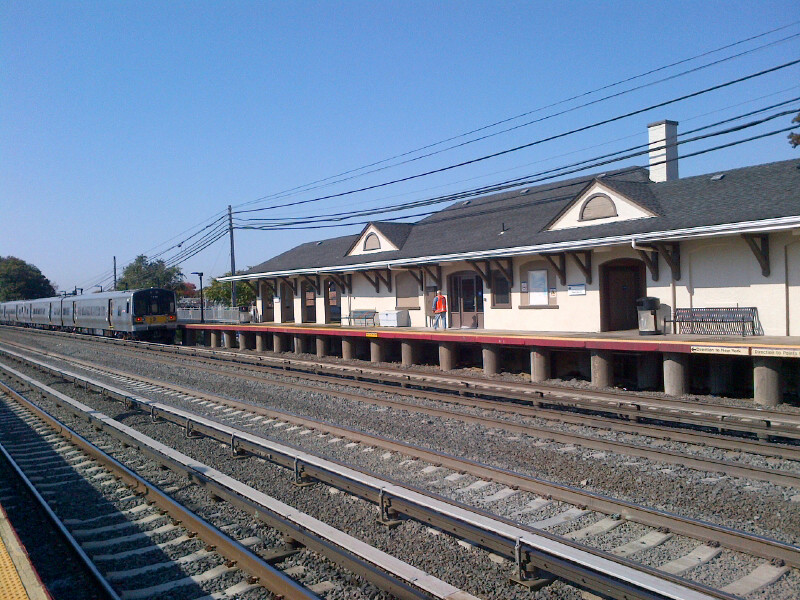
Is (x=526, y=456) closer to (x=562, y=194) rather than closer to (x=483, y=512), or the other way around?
(x=483, y=512)

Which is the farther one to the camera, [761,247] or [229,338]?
[229,338]

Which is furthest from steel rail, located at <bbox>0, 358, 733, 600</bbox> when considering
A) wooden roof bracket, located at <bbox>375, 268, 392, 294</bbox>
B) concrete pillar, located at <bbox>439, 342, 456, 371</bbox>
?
wooden roof bracket, located at <bbox>375, 268, 392, 294</bbox>

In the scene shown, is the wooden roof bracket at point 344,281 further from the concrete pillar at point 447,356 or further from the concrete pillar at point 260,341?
the concrete pillar at point 447,356

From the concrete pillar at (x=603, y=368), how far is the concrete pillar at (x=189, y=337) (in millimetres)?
25257

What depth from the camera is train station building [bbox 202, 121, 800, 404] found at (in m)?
12.9

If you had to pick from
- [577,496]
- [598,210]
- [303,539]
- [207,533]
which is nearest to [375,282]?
[598,210]

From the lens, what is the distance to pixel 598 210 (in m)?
17.4

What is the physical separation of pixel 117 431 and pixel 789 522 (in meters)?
9.40

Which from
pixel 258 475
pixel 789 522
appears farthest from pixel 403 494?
pixel 789 522

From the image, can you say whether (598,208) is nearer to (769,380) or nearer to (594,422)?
(769,380)

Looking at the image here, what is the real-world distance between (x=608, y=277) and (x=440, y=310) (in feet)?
17.8

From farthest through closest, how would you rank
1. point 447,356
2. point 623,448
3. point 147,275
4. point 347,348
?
point 147,275
point 347,348
point 447,356
point 623,448

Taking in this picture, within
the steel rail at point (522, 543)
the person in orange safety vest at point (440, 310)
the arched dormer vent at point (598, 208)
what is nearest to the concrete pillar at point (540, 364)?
the arched dormer vent at point (598, 208)

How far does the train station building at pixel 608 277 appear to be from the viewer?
42.2 ft
